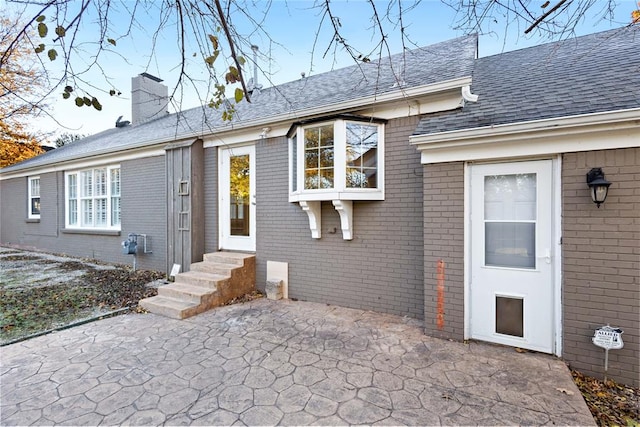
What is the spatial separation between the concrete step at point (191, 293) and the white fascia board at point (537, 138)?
3.77 m

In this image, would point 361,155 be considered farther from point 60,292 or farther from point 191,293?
point 60,292

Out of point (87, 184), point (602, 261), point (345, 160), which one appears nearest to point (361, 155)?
point (345, 160)

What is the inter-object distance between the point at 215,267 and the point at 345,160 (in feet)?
10.0

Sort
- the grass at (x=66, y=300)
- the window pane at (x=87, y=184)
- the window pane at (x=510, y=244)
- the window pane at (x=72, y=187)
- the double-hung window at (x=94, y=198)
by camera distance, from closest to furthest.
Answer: the window pane at (x=510, y=244), the grass at (x=66, y=300), the double-hung window at (x=94, y=198), the window pane at (x=87, y=184), the window pane at (x=72, y=187)

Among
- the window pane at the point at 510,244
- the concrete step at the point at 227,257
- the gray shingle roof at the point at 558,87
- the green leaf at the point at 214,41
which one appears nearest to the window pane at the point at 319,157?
the gray shingle roof at the point at 558,87

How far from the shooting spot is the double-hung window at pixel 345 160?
15.0 feet

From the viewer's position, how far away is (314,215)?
5.02 m

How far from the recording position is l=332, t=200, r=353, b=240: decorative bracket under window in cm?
461

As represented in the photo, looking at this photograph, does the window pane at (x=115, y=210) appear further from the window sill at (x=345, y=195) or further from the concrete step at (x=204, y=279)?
the window sill at (x=345, y=195)

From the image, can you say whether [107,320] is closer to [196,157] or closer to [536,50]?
[196,157]

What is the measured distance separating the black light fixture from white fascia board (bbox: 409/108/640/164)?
25 cm

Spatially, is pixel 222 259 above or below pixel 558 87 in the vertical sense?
below

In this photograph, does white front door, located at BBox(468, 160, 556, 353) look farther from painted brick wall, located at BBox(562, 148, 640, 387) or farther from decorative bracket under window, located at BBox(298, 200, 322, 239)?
decorative bracket under window, located at BBox(298, 200, 322, 239)

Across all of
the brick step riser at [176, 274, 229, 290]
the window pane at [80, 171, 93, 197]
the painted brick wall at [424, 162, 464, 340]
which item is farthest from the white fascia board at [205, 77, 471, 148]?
the window pane at [80, 171, 93, 197]
